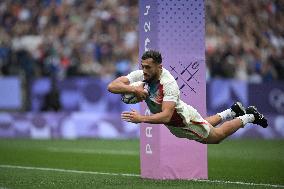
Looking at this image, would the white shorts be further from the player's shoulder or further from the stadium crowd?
the stadium crowd

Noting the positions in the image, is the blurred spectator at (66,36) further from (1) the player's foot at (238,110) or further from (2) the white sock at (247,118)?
(2) the white sock at (247,118)

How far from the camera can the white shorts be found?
1258cm

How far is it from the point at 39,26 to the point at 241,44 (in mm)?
6826

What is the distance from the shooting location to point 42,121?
2484 centimetres

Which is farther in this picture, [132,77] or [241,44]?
[241,44]

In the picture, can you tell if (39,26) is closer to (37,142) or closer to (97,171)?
(37,142)

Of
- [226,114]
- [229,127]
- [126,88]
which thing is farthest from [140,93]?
[226,114]

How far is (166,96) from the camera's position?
39.7ft

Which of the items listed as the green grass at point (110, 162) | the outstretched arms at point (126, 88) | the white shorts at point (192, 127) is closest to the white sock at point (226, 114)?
Result: the green grass at point (110, 162)

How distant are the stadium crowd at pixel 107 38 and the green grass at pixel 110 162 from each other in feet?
11.1

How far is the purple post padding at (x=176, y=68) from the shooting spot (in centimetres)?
1362

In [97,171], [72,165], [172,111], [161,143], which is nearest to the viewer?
[172,111]

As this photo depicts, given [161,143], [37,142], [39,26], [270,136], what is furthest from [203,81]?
[39,26]

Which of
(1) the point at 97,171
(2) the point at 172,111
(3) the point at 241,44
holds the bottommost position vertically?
(1) the point at 97,171
